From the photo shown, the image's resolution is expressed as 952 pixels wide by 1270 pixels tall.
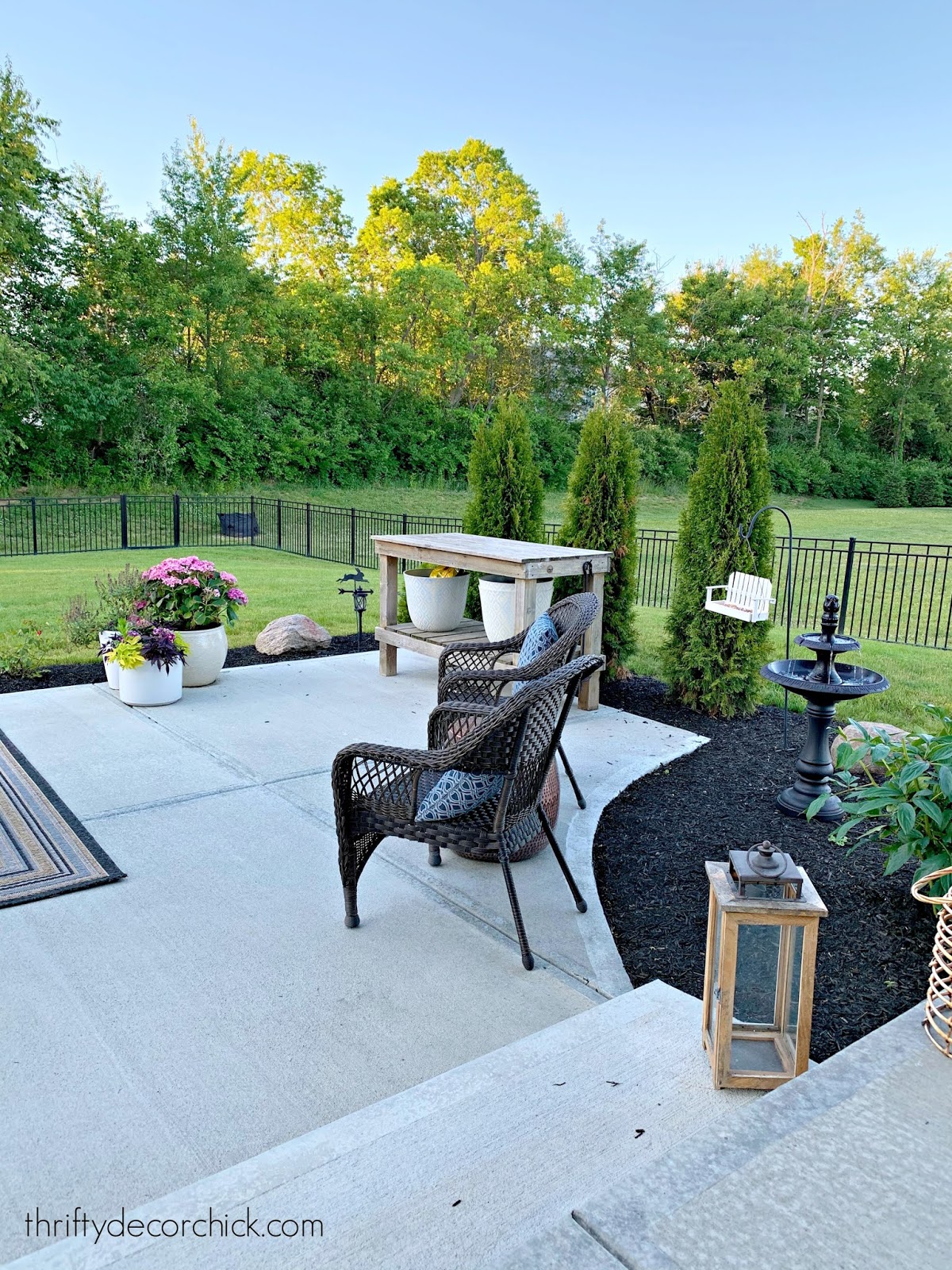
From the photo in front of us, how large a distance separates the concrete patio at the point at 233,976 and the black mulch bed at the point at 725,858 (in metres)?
0.12

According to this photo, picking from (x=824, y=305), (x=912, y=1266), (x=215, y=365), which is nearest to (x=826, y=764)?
(x=912, y=1266)

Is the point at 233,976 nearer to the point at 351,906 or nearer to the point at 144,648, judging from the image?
the point at 351,906

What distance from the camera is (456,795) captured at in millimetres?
2533

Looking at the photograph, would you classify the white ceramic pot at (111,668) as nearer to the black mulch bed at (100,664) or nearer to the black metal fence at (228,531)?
the black mulch bed at (100,664)

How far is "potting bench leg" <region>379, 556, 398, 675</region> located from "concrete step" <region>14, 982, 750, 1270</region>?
3925 mm

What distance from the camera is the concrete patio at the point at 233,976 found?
1714 mm

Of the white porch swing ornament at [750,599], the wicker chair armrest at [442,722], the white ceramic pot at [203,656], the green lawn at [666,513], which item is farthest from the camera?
the green lawn at [666,513]

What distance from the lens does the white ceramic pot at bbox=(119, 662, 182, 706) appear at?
4.79 m

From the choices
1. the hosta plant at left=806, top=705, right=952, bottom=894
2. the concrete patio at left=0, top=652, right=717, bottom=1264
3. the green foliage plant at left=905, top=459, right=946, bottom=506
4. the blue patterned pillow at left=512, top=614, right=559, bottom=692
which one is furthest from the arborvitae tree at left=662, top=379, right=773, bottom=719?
the green foliage plant at left=905, top=459, right=946, bottom=506

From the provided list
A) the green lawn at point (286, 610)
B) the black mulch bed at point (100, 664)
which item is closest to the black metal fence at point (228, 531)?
the green lawn at point (286, 610)

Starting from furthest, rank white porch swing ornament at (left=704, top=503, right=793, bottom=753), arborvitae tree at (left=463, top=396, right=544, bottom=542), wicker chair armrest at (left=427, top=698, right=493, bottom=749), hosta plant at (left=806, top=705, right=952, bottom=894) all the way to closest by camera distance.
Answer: arborvitae tree at (left=463, top=396, right=544, bottom=542) < white porch swing ornament at (left=704, top=503, right=793, bottom=753) < wicker chair armrest at (left=427, top=698, right=493, bottom=749) < hosta plant at (left=806, top=705, right=952, bottom=894)

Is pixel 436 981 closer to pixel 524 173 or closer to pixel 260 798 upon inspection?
pixel 260 798

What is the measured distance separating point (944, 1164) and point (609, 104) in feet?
55.7

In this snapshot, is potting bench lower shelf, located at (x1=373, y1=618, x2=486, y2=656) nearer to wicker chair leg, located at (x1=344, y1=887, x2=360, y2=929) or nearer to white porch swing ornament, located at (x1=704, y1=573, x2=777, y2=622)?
white porch swing ornament, located at (x1=704, y1=573, x2=777, y2=622)
